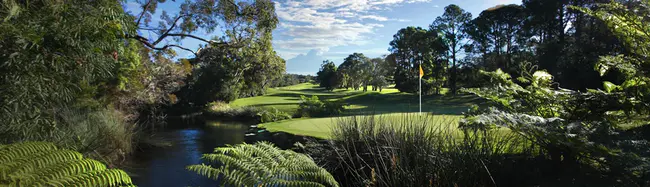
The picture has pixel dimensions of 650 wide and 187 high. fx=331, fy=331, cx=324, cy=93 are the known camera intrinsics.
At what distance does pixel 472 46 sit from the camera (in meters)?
27.1

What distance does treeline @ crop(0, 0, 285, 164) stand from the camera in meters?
3.25

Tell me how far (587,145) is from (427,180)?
1185 mm

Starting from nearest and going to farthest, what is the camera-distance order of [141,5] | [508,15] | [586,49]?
[141,5] < [586,49] < [508,15]

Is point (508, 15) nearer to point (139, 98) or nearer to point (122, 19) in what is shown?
point (139, 98)

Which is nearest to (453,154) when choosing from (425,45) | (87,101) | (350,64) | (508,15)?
(87,101)

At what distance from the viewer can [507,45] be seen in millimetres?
25719

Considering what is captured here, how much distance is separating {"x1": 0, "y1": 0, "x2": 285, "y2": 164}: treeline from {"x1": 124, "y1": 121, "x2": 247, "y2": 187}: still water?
1.98 ft

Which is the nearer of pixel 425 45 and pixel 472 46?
pixel 472 46

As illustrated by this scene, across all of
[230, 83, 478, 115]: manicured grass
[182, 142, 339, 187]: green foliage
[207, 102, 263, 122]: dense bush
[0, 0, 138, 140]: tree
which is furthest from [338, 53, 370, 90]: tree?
[182, 142, 339, 187]: green foliage

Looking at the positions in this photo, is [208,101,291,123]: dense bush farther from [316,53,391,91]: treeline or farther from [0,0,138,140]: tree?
[316,53,391,91]: treeline

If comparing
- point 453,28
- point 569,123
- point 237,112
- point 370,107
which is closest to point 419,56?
point 453,28

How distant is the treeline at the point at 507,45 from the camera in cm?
1609

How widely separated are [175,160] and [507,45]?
25.3 m

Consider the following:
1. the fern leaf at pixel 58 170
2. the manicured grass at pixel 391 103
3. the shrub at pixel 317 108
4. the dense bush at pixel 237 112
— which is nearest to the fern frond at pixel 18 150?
the fern leaf at pixel 58 170
